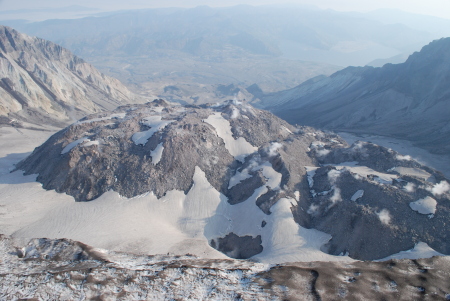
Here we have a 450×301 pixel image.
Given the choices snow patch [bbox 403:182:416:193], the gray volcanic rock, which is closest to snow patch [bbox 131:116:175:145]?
the gray volcanic rock

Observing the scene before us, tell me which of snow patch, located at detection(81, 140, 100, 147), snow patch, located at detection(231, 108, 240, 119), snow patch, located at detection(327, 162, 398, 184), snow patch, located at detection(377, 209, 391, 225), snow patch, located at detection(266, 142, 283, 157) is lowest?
snow patch, located at detection(377, 209, 391, 225)

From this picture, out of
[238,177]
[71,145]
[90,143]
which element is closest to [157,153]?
[90,143]

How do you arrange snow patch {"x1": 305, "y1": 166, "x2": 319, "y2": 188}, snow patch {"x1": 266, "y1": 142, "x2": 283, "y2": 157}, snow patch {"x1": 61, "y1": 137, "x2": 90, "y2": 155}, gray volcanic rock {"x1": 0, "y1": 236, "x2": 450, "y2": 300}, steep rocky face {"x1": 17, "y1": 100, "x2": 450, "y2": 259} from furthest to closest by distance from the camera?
snow patch {"x1": 266, "y1": 142, "x2": 283, "y2": 157}
snow patch {"x1": 61, "y1": 137, "x2": 90, "y2": 155}
snow patch {"x1": 305, "y1": 166, "x2": 319, "y2": 188}
steep rocky face {"x1": 17, "y1": 100, "x2": 450, "y2": 259}
gray volcanic rock {"x1": 0, "y1": 236, "x2": 450, "y2": 300}

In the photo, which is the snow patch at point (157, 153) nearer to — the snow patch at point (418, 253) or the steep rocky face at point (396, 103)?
the snow patch at point (418, 253)

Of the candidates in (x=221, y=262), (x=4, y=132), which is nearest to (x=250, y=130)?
(x=221, y=262)

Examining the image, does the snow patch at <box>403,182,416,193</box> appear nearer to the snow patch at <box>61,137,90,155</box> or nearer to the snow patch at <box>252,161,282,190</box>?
the snow patch at <box>252,161,282,190</box>

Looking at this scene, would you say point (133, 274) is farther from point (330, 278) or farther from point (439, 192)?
point (439, 192)

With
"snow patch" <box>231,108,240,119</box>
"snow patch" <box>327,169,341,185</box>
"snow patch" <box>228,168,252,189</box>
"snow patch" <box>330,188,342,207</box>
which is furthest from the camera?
"snow patch" <box>231,108,240,119</box>
